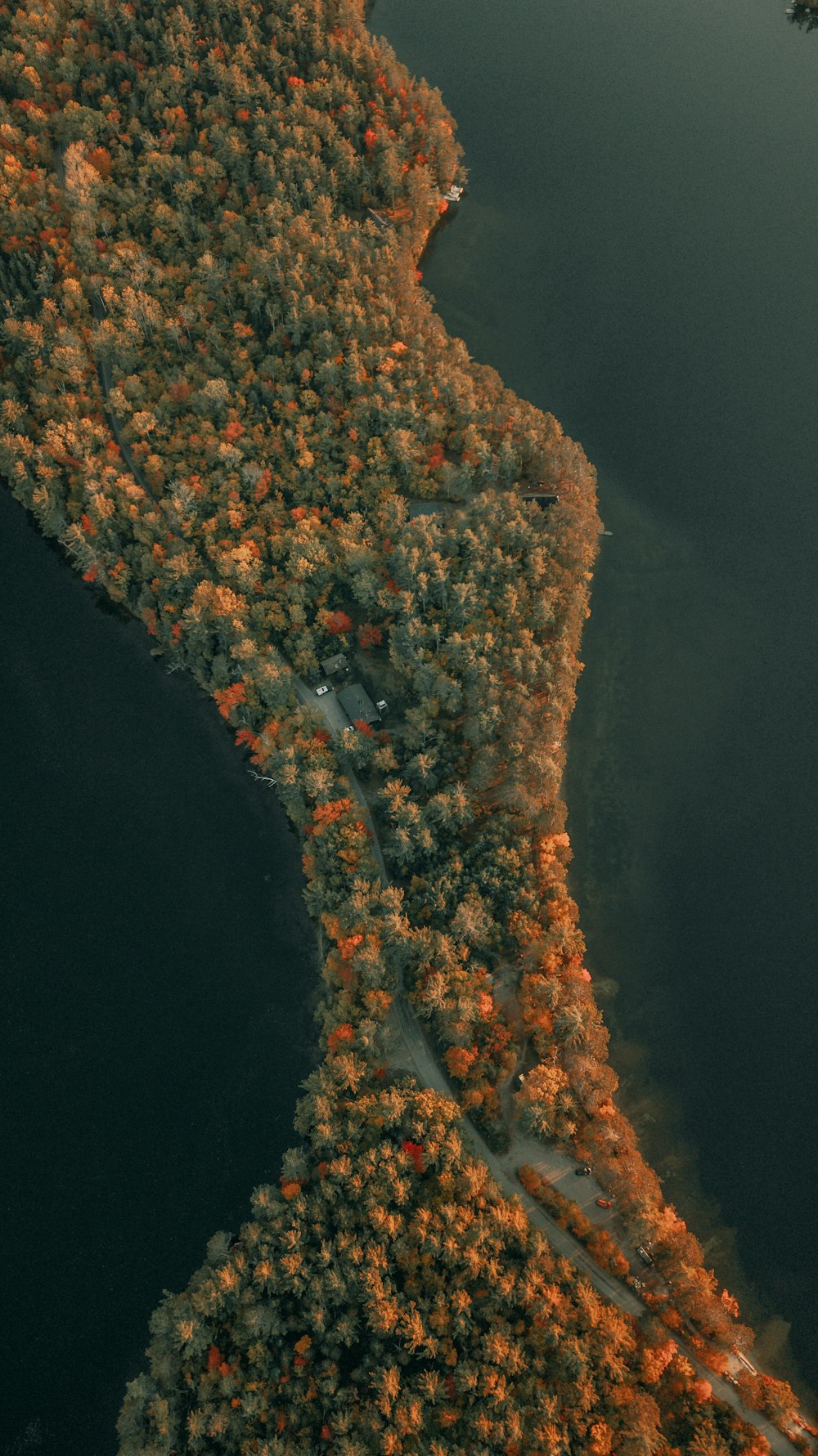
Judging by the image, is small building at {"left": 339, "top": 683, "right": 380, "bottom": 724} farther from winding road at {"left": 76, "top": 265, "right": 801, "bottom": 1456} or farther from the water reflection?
the water reflection

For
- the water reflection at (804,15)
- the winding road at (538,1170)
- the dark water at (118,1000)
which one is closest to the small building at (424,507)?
the dark water at (118,1000)

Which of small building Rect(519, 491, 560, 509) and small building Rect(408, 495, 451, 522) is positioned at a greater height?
small building Rect(519, 491, 560, 509)

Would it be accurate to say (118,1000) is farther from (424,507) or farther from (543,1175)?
(424,507)

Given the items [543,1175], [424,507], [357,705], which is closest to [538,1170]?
[543,1175]

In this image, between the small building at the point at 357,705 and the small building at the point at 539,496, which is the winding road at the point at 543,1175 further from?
the small building at the point at 539,496

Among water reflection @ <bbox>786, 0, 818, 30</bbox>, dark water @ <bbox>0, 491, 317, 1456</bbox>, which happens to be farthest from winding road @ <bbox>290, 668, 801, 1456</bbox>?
water reflection @ <bbox>786, 0, 818, 30</bbox>

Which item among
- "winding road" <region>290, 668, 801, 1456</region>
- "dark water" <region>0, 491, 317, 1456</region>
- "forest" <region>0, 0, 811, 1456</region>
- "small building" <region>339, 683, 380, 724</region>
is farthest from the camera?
"small building" <region>339, 683, 380, 724</region>
